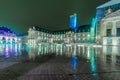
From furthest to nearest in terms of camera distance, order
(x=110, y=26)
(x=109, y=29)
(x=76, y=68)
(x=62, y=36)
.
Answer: (x=62, y=36)
(x=109, y=29)
(x=110, y=26)
(x=76, y=68)

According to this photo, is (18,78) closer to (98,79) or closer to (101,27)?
(98,79)

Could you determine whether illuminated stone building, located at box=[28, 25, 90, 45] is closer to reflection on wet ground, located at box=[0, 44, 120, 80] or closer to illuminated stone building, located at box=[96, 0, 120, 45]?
illuminated stone building, located at box=[96, 0, 120, 45]

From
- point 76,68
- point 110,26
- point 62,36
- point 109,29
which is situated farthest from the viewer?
point 62,36

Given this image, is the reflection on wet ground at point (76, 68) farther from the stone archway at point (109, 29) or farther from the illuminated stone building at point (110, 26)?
the stone archway at point (109, 29)

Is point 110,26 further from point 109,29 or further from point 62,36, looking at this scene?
point 62,36

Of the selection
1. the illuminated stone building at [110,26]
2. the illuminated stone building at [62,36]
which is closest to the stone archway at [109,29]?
the illuminated stone building at [110,26]

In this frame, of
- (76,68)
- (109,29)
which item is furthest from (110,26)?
(76,68)

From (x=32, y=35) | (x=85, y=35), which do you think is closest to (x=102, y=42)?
(x=85, y=35)

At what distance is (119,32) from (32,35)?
105085mm

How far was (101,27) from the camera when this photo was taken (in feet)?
310

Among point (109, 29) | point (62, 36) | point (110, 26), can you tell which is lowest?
point (62, 36)

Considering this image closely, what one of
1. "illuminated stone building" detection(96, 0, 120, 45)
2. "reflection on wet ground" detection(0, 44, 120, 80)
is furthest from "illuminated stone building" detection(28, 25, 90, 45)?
"reflection on wet ground" detection(0, 44, 120, 80)

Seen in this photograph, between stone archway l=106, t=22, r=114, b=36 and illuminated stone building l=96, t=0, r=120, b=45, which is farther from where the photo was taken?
stone archway l=106, t=22, r=114, b=36

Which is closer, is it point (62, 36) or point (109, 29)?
point (109, 29)
